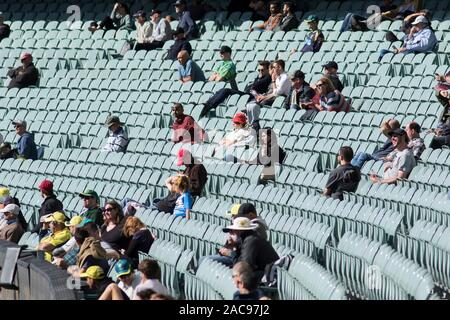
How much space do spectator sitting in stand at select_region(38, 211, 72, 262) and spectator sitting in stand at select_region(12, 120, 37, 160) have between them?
4.88m

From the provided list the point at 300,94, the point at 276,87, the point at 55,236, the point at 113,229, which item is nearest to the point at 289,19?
the point at 276,87

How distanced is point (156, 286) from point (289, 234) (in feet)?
9.00

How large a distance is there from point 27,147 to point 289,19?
4.04 m

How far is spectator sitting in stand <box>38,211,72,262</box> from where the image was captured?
13812 millimetres

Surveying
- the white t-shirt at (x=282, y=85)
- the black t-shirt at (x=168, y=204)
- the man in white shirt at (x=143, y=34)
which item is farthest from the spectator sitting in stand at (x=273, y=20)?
the black t-shirt at (x=168, y=204)

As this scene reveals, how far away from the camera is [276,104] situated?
1816cm

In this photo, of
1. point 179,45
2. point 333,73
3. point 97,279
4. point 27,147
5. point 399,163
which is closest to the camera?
point 97,279

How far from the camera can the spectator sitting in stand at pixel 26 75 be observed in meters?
21.6

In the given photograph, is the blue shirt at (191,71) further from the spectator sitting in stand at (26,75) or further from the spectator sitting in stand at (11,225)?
the spectator sitting in stand at (11,225)

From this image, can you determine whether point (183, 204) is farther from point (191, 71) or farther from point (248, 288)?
point (248, 288)

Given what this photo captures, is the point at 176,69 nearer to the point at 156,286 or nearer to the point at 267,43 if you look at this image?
the point at 267,43

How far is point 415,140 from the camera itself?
15.2 metres

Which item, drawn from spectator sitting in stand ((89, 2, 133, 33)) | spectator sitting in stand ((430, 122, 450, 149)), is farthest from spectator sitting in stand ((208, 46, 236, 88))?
spectator sitting in stand ((430, 122, 450, 149))
